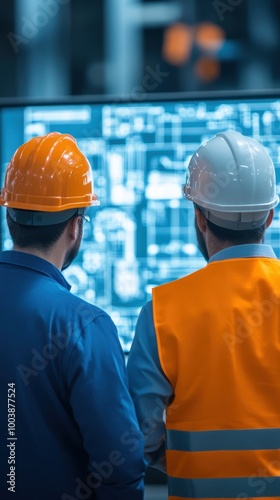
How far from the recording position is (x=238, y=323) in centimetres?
158

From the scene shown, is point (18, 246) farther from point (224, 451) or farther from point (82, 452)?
point (224, 451)

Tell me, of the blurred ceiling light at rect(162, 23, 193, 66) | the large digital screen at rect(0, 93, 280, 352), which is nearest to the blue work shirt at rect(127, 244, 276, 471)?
the large digital screen at rect(0, 93, 280, 352)

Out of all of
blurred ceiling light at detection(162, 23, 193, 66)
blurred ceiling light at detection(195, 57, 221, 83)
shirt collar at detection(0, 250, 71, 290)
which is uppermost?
blurred ceiling light at detection(162, 23, 193, 66)

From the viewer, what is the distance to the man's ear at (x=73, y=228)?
166 centimetres

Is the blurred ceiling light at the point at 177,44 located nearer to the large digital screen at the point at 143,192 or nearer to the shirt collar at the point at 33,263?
the large digital screen at the point at 143,192

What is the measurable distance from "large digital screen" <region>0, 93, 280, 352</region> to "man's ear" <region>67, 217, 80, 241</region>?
0.73 m

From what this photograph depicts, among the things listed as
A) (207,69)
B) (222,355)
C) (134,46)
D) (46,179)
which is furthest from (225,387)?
(207,69)

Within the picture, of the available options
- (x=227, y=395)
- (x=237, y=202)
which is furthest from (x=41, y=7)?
(x=227, y=395)

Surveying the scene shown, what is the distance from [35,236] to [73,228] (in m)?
0.09

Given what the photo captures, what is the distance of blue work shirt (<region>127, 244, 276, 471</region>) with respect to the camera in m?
1.62

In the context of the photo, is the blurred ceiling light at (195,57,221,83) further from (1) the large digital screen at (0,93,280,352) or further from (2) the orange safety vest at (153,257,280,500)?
(2) the orange safety vest at (153,257,280,500)

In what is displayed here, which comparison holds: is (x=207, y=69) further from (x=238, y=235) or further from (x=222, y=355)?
(x=222, y=355)

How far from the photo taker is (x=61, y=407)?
1.51 meters

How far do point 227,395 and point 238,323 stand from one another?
0.45ft
